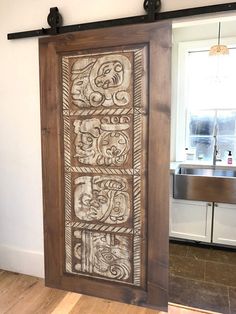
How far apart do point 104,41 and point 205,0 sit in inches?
26.8

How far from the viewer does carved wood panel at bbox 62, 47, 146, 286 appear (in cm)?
180

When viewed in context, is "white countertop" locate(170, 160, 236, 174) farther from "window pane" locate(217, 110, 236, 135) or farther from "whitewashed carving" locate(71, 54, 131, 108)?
"whitewashed carving" locate(71, 54, 131, 108)

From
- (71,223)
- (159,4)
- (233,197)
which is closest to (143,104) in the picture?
(159,4)

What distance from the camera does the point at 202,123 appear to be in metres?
3.16

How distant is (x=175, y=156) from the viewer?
10.5 feet

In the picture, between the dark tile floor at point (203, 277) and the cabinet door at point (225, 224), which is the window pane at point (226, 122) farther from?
the dark tile floor at point (203, 277)

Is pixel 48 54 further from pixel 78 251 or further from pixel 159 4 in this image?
pixel 78 251

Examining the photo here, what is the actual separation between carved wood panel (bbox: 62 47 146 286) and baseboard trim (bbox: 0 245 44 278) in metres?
0.40

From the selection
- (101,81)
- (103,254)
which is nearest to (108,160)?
(101,81)

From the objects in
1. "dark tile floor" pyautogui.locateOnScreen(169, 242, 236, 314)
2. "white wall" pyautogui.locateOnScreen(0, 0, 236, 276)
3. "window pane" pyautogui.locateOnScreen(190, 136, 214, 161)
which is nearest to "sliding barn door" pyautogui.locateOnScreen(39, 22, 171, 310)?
"white wall" pyautogui.locateOnScreen(0, 0, 236, 276)

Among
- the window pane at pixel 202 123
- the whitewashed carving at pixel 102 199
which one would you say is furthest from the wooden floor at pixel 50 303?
the window pane at pixel 202 123

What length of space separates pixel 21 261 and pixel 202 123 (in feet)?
8.01

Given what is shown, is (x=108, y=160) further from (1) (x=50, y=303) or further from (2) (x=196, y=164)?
(2) (x=196, y=164)

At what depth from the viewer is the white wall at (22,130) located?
2.00 metres
